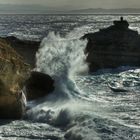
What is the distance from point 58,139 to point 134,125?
4.32 metres

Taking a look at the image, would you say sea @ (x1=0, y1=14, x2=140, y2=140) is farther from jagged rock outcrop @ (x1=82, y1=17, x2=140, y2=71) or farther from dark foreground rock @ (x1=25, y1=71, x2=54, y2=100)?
jagged rock outcrop @ (x1=82, y1=17, x2=140, y2=71)

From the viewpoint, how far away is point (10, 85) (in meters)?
24.8

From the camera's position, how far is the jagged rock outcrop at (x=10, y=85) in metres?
24.3

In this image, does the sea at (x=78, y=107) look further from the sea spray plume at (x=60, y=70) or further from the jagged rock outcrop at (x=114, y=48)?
the jagged rock outcrop at (x=114, y=48)

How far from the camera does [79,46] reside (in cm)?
5347

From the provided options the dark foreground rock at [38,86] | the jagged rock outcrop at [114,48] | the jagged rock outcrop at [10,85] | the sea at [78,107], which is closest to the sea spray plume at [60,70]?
the sea at [78,107]

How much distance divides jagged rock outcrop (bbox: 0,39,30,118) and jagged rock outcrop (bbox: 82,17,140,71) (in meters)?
24.6

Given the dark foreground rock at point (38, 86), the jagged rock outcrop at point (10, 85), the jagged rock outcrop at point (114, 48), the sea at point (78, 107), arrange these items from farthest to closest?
the jagged rock outcrop at point (114, 48) → the dark foreground rock at point (38, 86) → the jagged rock outcrop at point (10, 85) → the sea at point (78, 107)

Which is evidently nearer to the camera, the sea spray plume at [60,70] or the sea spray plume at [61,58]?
the sea spray plume at [60,70]

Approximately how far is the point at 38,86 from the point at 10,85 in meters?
6.78

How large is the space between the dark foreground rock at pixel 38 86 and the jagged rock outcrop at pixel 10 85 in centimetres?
439

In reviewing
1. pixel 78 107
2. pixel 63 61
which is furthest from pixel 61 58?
pixel 78 107

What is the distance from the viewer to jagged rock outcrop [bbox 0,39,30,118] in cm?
2434

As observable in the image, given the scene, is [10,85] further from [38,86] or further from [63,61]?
[63,61]
